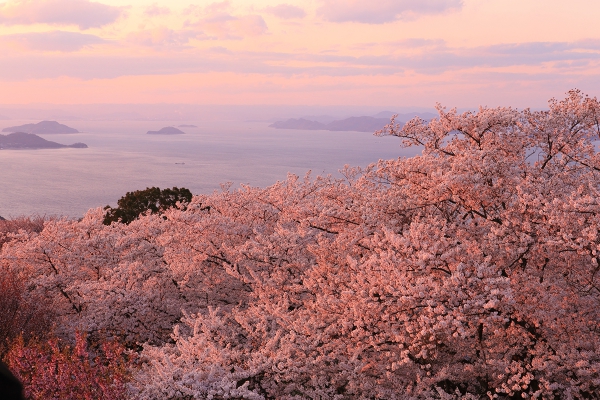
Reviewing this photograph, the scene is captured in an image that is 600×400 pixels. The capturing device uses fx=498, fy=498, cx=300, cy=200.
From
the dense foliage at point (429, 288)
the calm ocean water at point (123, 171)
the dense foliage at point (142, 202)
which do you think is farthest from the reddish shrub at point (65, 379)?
the calm ocean water at point (123, 171)

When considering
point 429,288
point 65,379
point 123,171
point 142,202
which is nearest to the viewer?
point 65,379

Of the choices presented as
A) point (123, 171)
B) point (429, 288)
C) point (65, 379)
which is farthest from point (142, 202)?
point (123, 171)

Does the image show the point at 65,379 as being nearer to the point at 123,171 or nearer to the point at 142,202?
the point at 142,202

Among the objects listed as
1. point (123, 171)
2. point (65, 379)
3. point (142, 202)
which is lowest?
point (123, 171)

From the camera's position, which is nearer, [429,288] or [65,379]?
[65,379]

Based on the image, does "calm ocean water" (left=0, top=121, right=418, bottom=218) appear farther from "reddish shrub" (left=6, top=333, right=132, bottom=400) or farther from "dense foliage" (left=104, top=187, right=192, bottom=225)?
"reddish shrub" (left=6, top=333, right=132, bottom=400)

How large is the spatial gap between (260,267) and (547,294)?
9354mm

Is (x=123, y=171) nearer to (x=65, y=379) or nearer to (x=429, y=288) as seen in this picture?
(x=65, y=379)

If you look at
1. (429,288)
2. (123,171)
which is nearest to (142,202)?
(429,288)

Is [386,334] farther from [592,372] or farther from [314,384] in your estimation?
[592,372]

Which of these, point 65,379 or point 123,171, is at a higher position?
point 65,379

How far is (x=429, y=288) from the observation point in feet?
34.5

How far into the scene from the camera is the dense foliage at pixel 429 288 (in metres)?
10.7

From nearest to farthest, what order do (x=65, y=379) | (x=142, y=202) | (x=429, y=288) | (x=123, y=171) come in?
(x=65, y=379) → (x=429, y=288) → (x=142, y=202) → (x=123, y=171)
